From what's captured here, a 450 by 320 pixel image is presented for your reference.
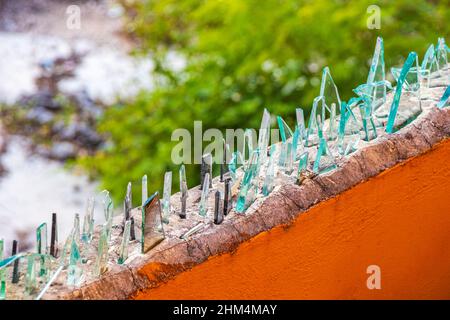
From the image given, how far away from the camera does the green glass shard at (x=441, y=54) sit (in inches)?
95.9

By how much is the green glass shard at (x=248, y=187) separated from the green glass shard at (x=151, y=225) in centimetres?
22

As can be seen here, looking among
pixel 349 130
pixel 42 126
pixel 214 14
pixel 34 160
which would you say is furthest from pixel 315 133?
pixel 42 126

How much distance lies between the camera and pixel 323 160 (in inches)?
79.2

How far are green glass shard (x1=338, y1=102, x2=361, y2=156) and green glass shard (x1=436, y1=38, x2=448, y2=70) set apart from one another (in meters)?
0.54

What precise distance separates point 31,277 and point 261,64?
11.4ft

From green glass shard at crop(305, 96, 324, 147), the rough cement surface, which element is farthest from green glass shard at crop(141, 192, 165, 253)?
green glass shard at crop(305, 96, 324, 147)

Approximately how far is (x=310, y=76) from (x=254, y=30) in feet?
1.66

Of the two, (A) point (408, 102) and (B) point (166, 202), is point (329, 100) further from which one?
(B) point (166, 202)

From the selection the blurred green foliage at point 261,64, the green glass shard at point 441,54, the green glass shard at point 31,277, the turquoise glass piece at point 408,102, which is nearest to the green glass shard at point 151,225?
the green glass shard at point 31,277

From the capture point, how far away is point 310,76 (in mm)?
5051

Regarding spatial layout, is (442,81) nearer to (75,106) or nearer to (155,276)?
(155,276)

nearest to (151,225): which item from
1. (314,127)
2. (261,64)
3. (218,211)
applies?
(218,211)

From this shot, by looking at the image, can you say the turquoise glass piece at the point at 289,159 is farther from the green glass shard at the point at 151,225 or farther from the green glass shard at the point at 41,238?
the green glass shard at the point at 41,238

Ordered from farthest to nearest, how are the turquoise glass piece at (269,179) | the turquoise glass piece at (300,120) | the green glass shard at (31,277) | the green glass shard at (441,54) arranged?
the green glass shard at (441,54), the turquoise glass piece at (300,120), the turquoise glass piece at (269,179), the green glass shard at (31,277)
